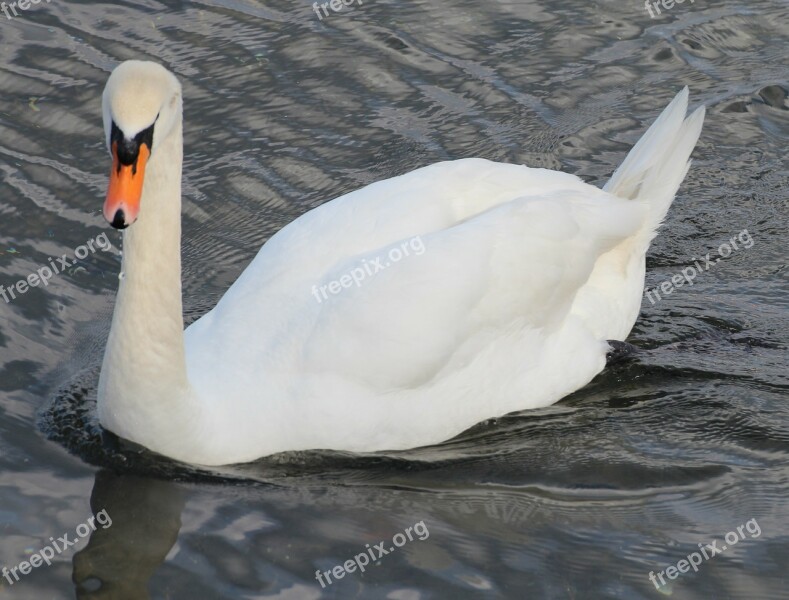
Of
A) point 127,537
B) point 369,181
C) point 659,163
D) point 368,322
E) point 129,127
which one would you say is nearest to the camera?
point 129,127

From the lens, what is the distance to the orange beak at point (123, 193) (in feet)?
18.5

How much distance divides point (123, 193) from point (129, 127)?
287mm

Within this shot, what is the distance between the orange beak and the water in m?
1.79

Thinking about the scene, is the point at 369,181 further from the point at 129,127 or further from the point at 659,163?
the point at 129,127

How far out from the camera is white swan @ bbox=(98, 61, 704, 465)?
6.55 metres

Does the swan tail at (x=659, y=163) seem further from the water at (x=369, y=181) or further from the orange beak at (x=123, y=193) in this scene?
the orange beak at (x=123, y=193)

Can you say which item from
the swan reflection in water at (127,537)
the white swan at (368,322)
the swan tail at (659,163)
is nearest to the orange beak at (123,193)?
the white swan at (368,322)

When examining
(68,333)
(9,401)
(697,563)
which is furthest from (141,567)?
(697,563)

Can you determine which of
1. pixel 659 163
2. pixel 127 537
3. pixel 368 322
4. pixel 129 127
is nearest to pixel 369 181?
pixel 659 163

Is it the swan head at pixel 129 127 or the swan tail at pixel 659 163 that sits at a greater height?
the swan head at pixel 129 127

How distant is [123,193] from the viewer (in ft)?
18.6

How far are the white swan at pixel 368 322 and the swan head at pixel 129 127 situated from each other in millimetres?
204

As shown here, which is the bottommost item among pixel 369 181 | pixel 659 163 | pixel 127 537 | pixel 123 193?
pixel 369 181

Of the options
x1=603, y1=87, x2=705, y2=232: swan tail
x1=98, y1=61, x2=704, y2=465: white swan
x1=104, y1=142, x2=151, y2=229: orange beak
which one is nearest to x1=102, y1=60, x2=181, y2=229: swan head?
x1=104, y1=142, x2=151, y2=229: orange beak
